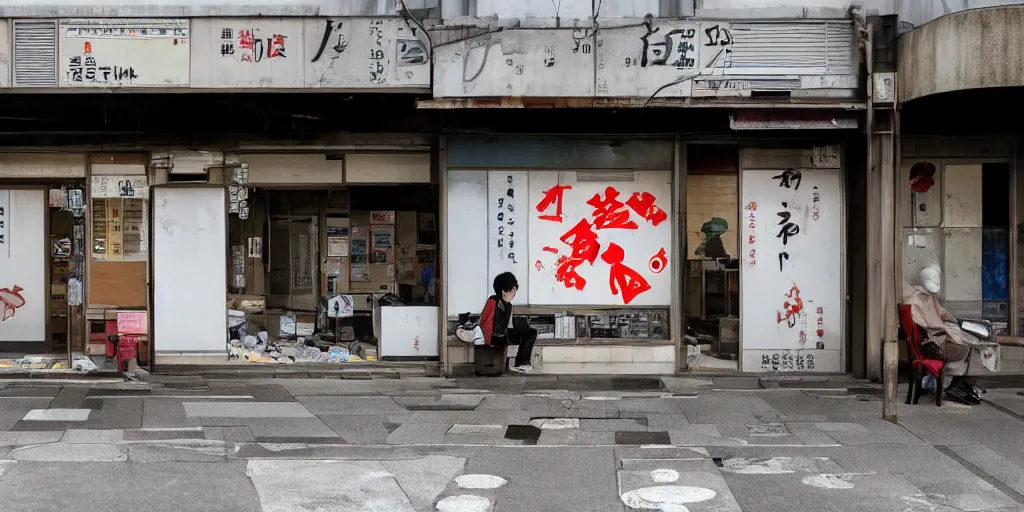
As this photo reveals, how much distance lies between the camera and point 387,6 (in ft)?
47.0

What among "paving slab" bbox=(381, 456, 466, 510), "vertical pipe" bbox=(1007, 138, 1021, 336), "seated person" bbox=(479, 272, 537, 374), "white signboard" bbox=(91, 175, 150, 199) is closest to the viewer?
"paving slab" bbox=(381, 456, 466, 510)

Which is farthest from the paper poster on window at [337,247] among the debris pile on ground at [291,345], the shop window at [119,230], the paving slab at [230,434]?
the paving slab at [230,434]

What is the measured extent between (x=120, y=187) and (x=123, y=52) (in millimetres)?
2392

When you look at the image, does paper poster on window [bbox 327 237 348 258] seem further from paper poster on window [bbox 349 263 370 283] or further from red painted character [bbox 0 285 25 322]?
red painted character [bbox 0 285 25 322]

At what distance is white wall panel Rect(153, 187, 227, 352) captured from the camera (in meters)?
15.4

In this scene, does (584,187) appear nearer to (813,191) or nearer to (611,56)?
(611,56)

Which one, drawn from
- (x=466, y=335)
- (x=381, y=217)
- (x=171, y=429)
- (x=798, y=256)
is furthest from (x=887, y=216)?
(x=171, y=429)

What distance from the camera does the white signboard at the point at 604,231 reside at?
49.8ft

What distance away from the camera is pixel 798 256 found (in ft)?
49.5

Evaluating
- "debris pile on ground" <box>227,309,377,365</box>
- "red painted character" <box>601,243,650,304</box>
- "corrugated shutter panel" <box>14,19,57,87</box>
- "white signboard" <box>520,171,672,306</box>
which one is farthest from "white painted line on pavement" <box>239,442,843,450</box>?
"corrugated shutter panel" <box>14,19,57,87</box>

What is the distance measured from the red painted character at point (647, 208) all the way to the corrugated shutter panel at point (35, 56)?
26.8 feet

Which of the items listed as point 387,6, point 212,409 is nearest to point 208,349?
point 212,409

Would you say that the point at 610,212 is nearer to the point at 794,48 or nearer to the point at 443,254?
the point at 443,254

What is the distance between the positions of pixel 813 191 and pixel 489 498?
28.0 ft
